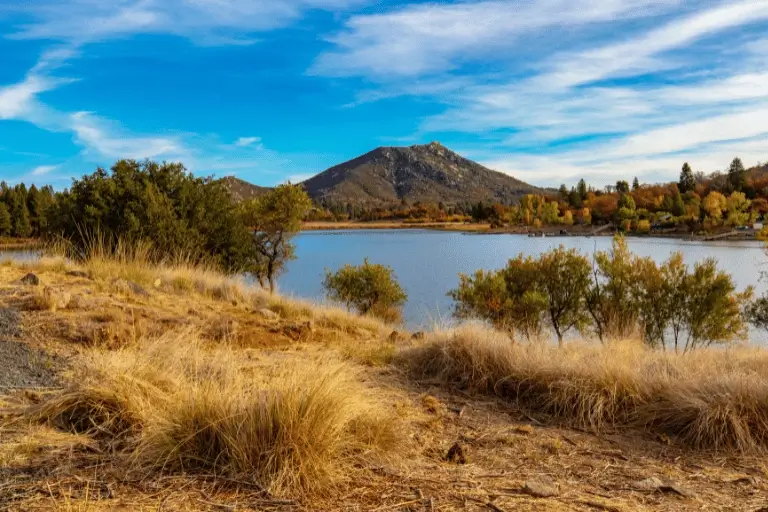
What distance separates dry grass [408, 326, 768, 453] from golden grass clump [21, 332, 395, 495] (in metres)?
1.71

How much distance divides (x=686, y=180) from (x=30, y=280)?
167638 mm

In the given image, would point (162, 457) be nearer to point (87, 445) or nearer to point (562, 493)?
point (87, 445)

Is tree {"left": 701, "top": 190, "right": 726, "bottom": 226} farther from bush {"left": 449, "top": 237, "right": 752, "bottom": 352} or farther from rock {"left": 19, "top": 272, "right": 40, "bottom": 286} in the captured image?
rock {"left": 19, "top": 272, "right": 40, "bottom": 286}

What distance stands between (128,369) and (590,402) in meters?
3.50

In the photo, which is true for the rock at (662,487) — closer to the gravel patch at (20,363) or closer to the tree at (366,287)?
the gravel patch at (20,363)

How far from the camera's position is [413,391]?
5211mm

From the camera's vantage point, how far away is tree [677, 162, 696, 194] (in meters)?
150

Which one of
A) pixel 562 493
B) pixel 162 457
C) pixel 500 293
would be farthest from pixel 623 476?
pixel 500 293

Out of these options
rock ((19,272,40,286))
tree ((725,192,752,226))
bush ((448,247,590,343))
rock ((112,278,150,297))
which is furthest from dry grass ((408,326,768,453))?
tree ((725,192,752,226))

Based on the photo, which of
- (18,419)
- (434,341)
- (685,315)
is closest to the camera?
(18,419)

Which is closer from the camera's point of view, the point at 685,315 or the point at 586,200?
the point at 685,315

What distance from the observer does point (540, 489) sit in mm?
3078

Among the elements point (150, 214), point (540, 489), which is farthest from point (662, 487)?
point (150, 214)

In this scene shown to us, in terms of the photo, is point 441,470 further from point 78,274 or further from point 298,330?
point 78,274
